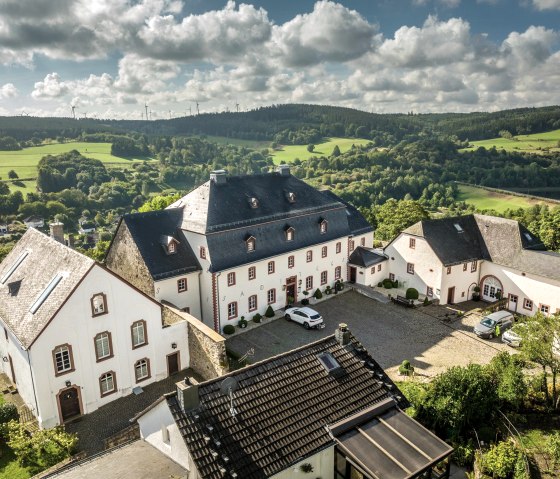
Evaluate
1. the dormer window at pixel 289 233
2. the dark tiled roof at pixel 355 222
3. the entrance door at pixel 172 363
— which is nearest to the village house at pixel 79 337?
the entrance door at pixel 172 363

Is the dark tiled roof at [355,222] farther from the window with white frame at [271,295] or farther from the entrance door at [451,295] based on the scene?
the window with white frame at [271,295]

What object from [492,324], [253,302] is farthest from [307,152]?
[492,324]

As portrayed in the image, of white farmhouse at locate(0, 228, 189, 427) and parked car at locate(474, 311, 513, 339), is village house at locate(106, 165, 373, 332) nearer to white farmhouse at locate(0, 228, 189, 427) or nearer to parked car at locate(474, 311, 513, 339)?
white farmhouse at locate(0, 228, 189, 427)

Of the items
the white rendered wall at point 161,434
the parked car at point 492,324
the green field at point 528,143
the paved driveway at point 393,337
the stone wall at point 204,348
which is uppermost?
the green field at point 528,143

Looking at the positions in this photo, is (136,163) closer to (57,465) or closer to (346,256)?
(346,256)

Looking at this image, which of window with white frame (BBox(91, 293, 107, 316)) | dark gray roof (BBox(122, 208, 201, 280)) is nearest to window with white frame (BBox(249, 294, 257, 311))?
dark gray roof (BBox(122, 208, 201, 280))

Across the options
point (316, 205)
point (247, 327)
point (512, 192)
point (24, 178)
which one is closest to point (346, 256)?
point (316, 205)

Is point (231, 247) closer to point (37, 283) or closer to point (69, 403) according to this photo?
point (37, 283)
